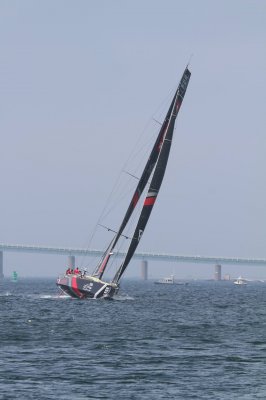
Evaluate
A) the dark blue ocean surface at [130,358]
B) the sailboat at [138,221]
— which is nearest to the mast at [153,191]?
the sailboat at [138,221]

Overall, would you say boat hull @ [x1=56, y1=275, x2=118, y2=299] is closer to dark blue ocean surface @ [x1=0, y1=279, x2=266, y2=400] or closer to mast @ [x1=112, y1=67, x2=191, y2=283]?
mast @ [x1=112, y1=67, x2=191, y2=283]

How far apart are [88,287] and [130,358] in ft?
140

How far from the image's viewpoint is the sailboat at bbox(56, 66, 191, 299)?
8206 centimetres

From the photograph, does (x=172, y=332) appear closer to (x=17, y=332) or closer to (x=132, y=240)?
(x=17, y=332)

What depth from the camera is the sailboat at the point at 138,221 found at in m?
82.1

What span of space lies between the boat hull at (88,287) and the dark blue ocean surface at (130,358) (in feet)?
56.2

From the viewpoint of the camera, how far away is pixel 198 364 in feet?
124

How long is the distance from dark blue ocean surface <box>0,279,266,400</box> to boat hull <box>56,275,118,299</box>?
17.1m

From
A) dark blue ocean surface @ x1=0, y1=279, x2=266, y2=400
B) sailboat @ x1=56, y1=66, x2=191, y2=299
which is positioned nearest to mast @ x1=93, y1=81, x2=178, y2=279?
sailboat @ x1=56, y1=66, x2=191, y2=299

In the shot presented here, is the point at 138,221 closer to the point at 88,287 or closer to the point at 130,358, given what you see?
the point at 88,287

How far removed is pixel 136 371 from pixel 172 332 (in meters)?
17.2

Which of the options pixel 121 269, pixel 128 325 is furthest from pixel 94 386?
pixel 121 269

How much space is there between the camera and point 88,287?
8194 cm

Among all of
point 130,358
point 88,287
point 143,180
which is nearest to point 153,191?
point 143,180
